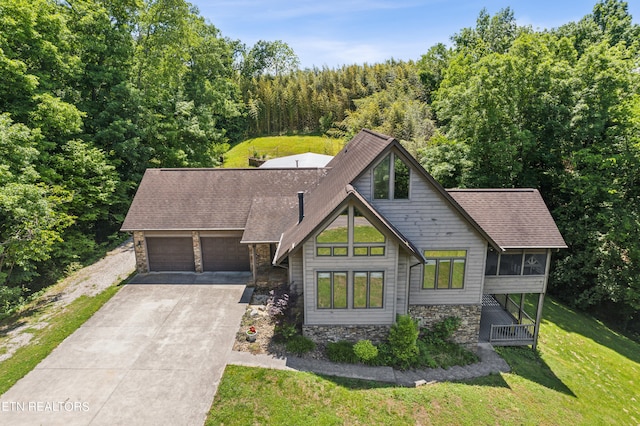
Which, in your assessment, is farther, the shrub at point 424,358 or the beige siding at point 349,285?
the shrub at point 424,358

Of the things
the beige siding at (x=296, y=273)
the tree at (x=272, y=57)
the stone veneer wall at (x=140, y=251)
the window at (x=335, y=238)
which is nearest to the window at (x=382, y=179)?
the window at (x=335, y=238)

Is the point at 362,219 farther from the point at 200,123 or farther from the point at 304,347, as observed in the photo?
the point at 200,123

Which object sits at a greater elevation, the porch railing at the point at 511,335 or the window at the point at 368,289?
the window at the point at 368,289

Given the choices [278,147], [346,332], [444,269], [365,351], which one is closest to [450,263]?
[444,269]

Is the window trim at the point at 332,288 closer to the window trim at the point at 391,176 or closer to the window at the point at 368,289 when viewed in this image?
the window at the point at 368,289

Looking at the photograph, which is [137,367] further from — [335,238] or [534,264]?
[534,264]

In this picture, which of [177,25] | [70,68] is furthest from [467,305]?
[177,25]
